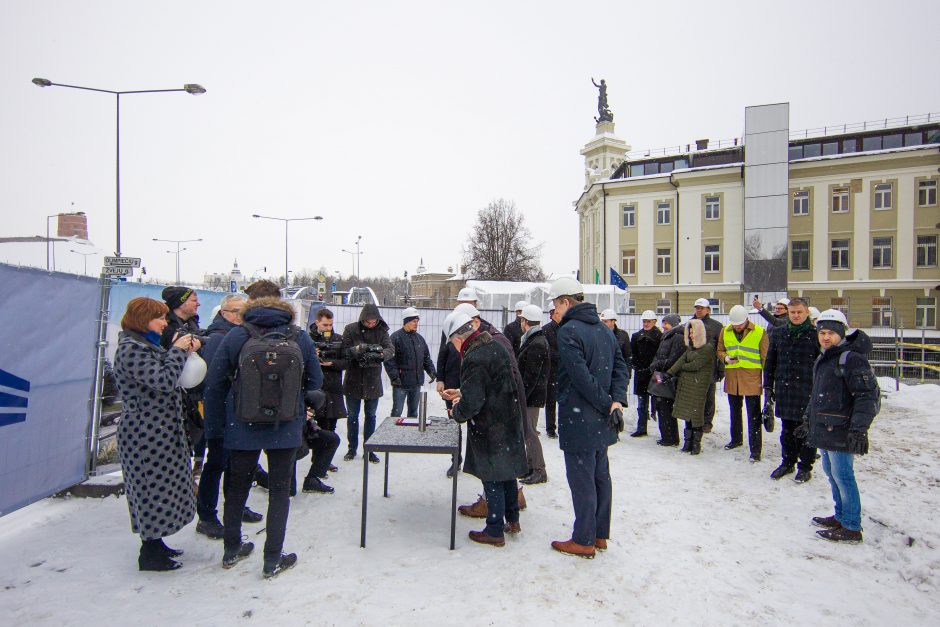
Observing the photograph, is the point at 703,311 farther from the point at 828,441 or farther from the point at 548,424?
the point at 828,441

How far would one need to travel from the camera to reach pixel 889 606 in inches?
144

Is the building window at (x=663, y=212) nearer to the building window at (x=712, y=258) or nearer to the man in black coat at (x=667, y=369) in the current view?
the building window at (x=712, y=258)

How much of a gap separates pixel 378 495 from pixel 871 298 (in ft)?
124

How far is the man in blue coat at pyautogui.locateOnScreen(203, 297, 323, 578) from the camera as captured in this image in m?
3.60

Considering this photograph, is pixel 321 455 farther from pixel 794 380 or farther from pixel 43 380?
pixel 794 380

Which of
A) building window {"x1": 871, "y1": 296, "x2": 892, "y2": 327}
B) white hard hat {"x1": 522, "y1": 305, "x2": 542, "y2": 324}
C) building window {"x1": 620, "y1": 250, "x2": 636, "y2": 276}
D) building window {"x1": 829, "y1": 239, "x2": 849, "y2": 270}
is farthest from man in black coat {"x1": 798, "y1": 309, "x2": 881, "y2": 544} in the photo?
building window {"x1": 829, "y1": 239, "x2": 849, "y2": 270}

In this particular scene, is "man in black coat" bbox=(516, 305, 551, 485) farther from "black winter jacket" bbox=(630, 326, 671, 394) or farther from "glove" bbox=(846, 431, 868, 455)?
"black winter jacket" bbox=(630, 326, 671, 394)

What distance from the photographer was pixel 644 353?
29.5ft

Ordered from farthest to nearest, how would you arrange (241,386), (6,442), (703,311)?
(703,311) < (6,442) < (241,386)

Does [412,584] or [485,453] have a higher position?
[485,453]

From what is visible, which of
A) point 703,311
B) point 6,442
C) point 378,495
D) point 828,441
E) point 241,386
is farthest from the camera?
point 703,311

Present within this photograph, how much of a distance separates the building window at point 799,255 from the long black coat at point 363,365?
36197mm

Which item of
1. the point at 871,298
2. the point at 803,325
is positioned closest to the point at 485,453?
the point at 803,325

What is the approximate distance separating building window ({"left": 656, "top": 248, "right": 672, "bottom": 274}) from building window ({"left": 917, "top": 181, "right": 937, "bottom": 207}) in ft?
46.8
